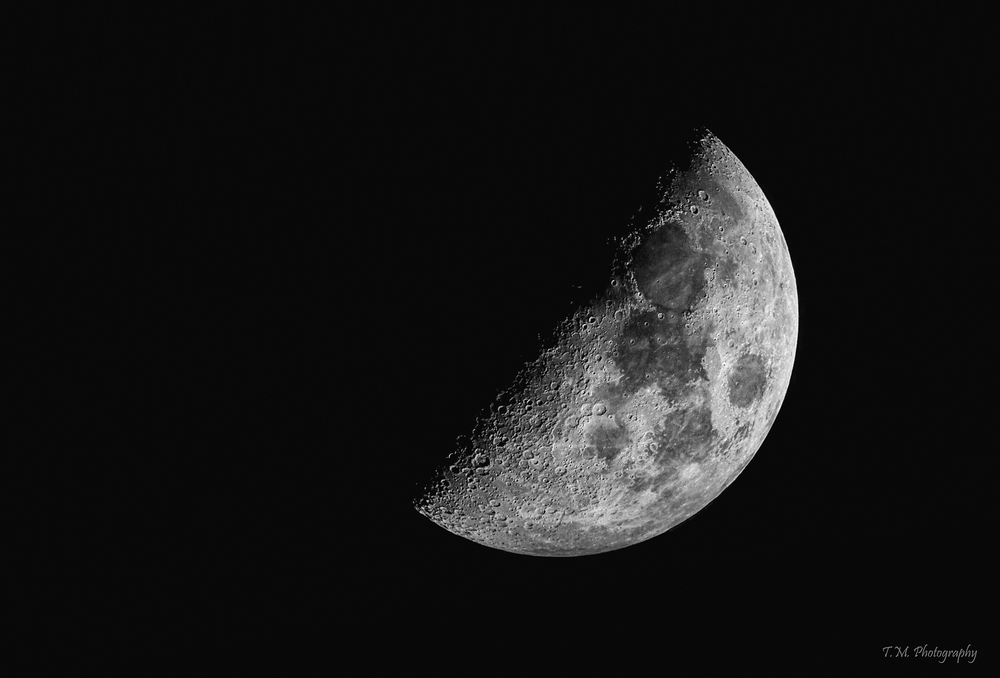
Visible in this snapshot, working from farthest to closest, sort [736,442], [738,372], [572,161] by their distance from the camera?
A: 1. [736,442]
2. [738,372]
3. [572,161]

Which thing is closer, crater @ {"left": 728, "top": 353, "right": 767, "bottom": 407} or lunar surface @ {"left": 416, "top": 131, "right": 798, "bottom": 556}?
lunar surface @ {"left": 416, "top": 131, "right": 798, "bottom": 556}

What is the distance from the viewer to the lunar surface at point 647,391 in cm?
291

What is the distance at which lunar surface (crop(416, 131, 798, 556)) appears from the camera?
2.91 m

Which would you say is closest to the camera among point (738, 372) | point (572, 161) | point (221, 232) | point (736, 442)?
point (221, 232)

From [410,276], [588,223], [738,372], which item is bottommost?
[738,372]

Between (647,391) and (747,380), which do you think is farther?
(747,380)

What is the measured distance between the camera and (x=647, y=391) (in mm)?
2945

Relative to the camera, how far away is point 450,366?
283 cm

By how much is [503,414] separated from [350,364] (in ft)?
2.35

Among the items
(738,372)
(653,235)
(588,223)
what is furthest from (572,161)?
(738,372)

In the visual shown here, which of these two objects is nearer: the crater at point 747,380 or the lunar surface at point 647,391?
the lunar surface at point 647,391

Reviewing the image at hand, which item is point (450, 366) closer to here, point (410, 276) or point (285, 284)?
point (410, 276)

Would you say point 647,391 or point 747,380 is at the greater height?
point 747,380

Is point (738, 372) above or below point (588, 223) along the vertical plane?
below
